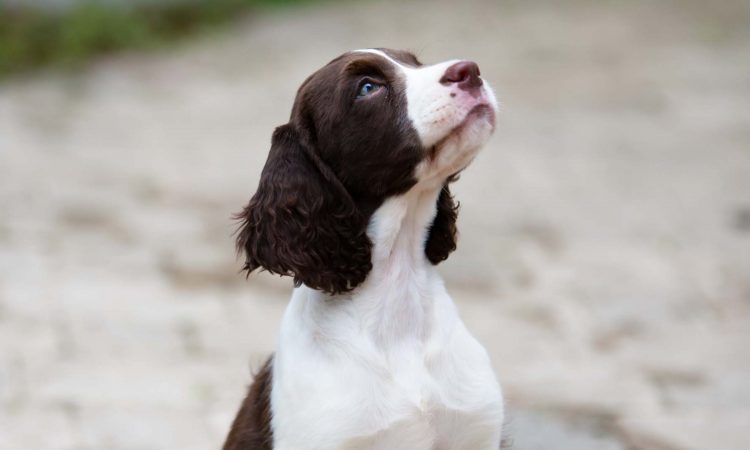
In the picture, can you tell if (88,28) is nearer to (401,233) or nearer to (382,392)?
(401,233)

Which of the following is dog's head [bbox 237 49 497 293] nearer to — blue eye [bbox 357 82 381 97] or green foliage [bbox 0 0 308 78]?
blue eye [bbox 357 82 381 97]

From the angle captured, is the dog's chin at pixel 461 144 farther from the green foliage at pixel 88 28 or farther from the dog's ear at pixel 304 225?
the green foliage at pixel 88 28

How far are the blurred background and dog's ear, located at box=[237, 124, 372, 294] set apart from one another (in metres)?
1.80

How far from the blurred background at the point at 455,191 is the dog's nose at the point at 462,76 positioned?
196cm

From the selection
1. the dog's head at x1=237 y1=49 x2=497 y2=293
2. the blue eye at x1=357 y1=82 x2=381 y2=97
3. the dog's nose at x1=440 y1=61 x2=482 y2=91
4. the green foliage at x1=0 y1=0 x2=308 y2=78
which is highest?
the green foliage at x1=0 y1=0 x2=308 y2=78

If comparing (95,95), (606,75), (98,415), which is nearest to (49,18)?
(95,95)

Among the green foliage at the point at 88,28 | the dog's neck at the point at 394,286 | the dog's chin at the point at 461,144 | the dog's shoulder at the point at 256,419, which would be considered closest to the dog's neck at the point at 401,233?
the dog's neck at the point at 394,286

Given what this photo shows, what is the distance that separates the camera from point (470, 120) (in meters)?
3.51

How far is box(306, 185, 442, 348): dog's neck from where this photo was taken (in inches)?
144

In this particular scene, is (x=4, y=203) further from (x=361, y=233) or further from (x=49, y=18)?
(x=361, y=233)

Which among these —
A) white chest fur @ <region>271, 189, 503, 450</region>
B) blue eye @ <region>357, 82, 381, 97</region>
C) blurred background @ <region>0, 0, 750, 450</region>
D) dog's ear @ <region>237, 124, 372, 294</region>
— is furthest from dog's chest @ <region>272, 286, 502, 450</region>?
blurred background @ <region>0, 0, 750, 450</region>

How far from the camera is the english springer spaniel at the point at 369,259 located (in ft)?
11.6

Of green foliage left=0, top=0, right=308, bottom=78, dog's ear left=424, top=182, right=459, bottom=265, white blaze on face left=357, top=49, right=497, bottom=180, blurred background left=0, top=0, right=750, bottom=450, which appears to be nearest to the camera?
white blaze on face left=357, top=49, right=497, bottom=180

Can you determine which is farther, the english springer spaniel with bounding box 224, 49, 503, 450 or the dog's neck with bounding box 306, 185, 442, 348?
the dog's neck with bounding box 306, 185, 442, 348
